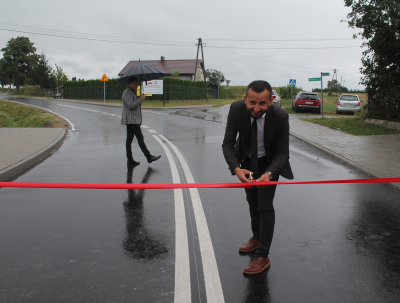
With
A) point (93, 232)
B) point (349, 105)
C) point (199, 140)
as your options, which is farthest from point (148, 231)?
point (349, 105)

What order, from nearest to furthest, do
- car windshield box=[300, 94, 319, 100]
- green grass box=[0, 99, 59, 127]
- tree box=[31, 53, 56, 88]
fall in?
green grass box=[0, 99, 59, 127], car windshield box=[300, 94, 319, 100], tree box=[31, 53, 56, 88]

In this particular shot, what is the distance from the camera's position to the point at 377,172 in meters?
7.59

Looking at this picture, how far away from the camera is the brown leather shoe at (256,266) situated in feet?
10.8

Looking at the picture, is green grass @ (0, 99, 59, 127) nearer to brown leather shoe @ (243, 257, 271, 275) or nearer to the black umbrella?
the black umbrella

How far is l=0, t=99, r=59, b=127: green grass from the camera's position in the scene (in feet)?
62.7

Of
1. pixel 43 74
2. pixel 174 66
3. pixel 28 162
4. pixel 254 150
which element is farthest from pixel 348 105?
pixel 43 74

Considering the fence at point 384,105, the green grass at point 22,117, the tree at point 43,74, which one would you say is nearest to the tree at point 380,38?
the fence at point 384,105

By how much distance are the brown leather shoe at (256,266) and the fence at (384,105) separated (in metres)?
13.7

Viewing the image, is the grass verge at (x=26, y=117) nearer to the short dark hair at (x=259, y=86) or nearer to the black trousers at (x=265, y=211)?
the black trousers at (x=265, y=211)

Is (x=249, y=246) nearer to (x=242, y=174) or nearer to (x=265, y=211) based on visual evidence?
(x=265, y=211)

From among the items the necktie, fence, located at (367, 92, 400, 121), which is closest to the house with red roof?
fence, located at (367, 92, 400, 121)

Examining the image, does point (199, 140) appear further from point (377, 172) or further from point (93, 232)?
point (93, 232)

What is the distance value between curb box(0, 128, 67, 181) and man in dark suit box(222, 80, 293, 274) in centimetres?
526

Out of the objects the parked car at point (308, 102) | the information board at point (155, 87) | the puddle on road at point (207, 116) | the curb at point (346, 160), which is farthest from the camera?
the information board at point (155, 87)
